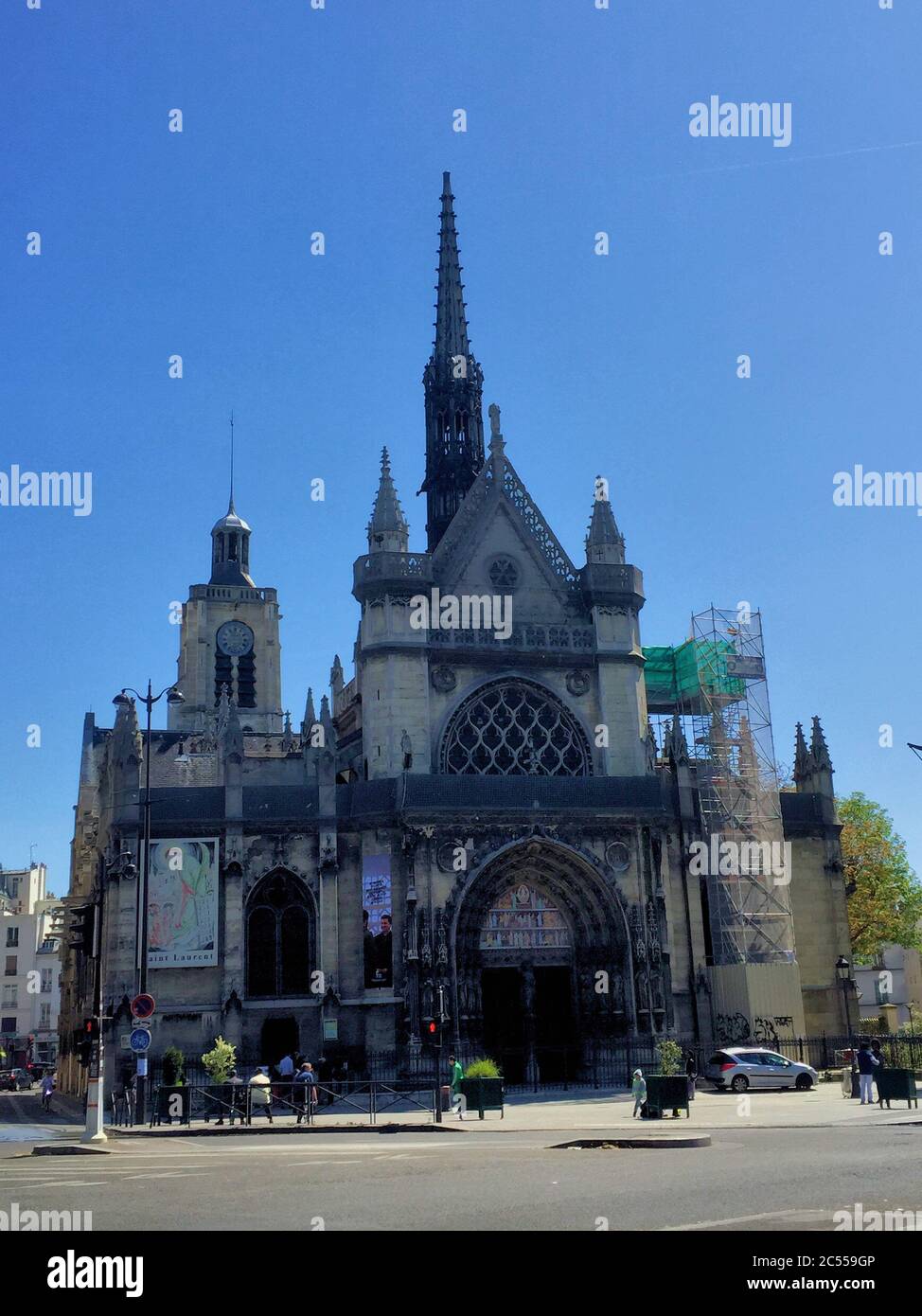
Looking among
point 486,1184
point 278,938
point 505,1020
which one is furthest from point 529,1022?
point 486,1184

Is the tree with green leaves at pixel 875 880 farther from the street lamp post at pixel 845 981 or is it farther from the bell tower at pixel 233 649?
the bell tower at pixel 233 649

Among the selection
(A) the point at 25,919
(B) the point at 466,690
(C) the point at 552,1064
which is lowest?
(C) the point at 552,1064

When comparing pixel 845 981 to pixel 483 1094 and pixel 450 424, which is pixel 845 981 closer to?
pixel 483 1094

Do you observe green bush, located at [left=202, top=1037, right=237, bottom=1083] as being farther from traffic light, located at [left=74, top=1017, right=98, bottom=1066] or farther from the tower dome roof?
the tower dome roof

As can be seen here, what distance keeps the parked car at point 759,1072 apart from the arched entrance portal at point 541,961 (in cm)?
474

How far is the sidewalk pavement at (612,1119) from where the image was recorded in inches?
989

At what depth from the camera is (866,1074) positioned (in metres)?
30.8

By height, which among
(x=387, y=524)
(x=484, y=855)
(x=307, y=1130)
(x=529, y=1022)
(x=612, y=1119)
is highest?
(x=387, y=524)

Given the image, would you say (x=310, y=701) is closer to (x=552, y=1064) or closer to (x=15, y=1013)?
(x=552, y=1064)

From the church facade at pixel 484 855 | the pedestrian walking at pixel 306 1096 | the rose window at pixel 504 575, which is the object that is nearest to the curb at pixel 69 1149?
the pedestrian walking at pixel 306 1096

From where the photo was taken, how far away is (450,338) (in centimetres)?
5684

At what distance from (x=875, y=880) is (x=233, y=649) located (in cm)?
4221

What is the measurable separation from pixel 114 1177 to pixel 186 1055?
22.9 meters
